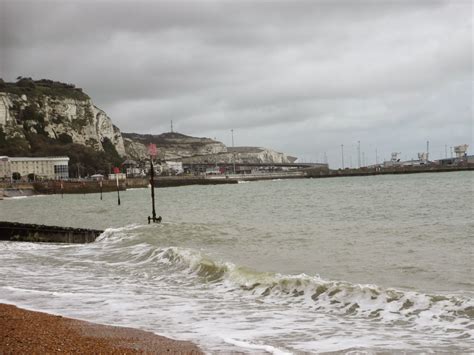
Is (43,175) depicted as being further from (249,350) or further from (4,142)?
(249,350)

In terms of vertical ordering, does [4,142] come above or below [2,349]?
above

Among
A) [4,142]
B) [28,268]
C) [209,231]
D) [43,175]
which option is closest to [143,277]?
[28,268]

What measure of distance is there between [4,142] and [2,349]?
153m

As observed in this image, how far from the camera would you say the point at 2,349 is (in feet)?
20.9

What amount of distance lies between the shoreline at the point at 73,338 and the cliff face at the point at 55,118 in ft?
490

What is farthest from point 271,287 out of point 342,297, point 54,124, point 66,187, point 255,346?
point 54,124

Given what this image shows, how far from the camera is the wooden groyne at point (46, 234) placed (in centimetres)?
2238

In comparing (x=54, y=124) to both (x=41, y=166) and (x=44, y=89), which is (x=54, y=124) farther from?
(x=41, y=166)

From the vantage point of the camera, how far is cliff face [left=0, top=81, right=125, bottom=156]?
5871 inches

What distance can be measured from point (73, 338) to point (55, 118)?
6364 inches

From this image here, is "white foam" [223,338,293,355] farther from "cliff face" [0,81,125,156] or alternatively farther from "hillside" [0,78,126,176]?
"cliff face" [0,81,125,156]

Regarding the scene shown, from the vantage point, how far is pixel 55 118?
15925 centimetres

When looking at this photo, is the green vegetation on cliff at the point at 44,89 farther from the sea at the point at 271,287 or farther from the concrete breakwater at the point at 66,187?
the sea at the point at 271,287

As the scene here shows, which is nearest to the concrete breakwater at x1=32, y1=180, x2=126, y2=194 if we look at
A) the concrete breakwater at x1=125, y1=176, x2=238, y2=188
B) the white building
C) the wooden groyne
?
the concrete breakwater at x1=125, y1=176, x2=238, y2=188
